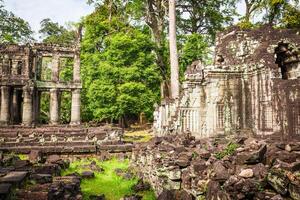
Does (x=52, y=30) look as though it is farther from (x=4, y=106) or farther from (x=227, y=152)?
(x=227, y=152)

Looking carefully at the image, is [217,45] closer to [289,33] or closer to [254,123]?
[289,33]

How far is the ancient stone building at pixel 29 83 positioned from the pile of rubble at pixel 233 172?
20.2m

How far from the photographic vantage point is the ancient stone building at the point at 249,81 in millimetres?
7566

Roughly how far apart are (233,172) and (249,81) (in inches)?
174

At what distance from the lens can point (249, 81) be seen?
855cm

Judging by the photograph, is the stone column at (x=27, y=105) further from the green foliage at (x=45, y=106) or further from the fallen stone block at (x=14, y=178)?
the fallen stone block at (x=14, y=178)

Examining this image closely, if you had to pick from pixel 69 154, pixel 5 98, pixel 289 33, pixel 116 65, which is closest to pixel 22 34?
pixel 5 98

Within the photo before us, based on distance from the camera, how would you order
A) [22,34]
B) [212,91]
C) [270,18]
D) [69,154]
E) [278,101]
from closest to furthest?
[278,101]
[212,91]
[69,154]
[270,18]
[22,34]

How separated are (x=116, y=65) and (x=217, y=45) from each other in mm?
14169

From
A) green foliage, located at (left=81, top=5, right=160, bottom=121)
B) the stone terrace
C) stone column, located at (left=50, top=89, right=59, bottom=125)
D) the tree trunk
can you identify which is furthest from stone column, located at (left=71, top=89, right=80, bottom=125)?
the tree trunk

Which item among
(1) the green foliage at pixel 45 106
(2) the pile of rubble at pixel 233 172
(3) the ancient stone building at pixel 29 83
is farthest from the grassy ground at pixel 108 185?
(1) the green foliage at pixel 45 106

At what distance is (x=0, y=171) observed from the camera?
6.48 m

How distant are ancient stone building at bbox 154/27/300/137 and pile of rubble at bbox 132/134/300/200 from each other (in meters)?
1.65

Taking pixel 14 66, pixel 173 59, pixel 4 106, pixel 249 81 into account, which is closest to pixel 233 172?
pixel 249 81
